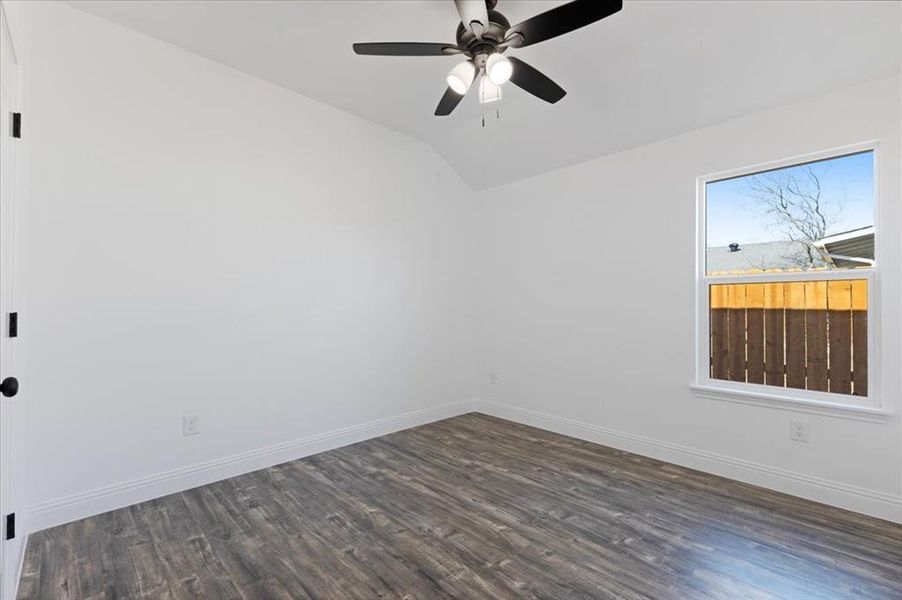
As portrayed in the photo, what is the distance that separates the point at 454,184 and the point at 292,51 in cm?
215

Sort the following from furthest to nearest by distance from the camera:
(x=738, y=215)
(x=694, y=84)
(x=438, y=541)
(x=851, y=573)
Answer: (x=738, y=215) → (x=694, y=84) → (x=438, y=541) → (x=851, y=573)

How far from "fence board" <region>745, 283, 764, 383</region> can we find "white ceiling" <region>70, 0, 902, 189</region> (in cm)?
125

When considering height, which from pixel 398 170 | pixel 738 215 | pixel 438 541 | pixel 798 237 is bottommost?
pixel 438 541

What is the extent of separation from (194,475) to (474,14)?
3184 mm

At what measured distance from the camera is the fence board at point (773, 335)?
9.55 ft

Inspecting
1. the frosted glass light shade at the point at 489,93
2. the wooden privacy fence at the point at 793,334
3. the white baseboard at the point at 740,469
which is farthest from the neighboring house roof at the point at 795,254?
the frosted glass light shade at the point at 489,93

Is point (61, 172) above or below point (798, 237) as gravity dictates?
above

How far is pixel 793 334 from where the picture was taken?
2.86 m

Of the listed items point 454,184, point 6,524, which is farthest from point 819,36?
point 6,524

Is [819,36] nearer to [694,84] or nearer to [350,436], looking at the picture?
[694,84]

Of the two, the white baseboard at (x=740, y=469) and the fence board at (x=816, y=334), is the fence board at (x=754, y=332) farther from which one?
the white baseboard at (x=740, y=469)

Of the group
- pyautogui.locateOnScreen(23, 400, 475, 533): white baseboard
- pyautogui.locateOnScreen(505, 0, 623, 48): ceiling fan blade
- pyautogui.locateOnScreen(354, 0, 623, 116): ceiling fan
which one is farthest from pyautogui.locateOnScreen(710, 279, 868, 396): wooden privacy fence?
pyautogui.locateOnScreen(23, 400, 475, 533): white baseboard

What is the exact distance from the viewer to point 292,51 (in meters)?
2.84

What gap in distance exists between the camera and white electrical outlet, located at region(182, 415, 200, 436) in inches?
110
